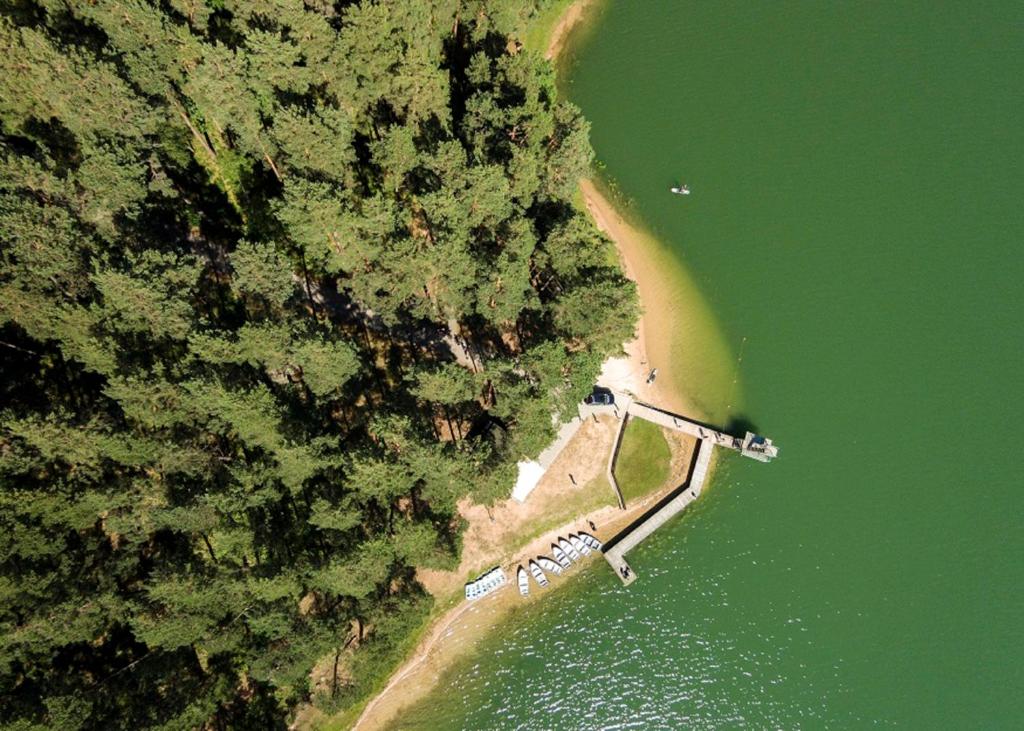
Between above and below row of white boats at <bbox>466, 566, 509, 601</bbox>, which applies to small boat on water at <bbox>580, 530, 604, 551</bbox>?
below

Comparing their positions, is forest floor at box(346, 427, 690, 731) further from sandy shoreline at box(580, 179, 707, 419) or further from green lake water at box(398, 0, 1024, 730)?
sandy shoreline at box(580, 179, 707, 419)

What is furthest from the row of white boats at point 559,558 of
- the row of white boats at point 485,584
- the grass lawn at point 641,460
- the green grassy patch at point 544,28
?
the green grassy patch at point 544,28

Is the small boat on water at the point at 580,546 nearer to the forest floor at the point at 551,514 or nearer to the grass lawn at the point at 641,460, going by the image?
the forest floor at the point at 551,514

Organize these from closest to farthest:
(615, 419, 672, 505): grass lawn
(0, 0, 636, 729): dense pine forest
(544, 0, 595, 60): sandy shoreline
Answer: (0, 0, 636, 729): dense pine forest
(615, 419, 672, 505): grass lawn
(544, 0, 595, 60): sandy shoreline

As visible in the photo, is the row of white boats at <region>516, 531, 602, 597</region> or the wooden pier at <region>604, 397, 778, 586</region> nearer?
the row of white boats at <region>516, 531, 602, 597</region>

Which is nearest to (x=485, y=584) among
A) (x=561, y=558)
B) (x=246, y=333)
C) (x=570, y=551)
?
(x=561, y=558)

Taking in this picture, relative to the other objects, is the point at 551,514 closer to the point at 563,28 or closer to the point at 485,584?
the point at 485,584

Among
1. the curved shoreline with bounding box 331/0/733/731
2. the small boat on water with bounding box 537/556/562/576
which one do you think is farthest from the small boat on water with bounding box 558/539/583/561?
the curved shoreline with bounding box 331/0/733/731
